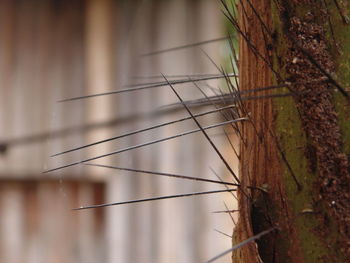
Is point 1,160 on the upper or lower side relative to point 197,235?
upper

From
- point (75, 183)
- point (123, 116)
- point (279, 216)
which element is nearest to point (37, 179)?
point (75, 183)

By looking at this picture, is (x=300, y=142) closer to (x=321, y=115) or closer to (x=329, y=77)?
(x=321, y=115)

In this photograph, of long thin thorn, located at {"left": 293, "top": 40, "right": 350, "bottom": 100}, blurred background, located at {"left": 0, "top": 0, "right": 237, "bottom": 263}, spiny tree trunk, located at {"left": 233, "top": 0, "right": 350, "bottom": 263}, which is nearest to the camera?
long thin thorn, located at {"left": 293, "top": 40, "right": 350, "bottom": 100}

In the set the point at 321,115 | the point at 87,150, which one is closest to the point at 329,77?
the point at 321,115

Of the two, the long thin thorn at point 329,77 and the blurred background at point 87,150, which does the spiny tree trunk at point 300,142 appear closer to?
the long thin thorn at point 329,77

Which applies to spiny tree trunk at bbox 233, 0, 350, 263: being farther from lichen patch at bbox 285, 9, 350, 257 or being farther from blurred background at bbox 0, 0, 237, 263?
blurred background at bbox 0, 0, 237, 263

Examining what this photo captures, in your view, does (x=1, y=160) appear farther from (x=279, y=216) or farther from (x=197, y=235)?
(x=279, y=216)

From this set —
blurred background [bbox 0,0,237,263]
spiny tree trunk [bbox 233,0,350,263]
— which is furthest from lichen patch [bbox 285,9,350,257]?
blurred background [bbox 0,0,237,263]
